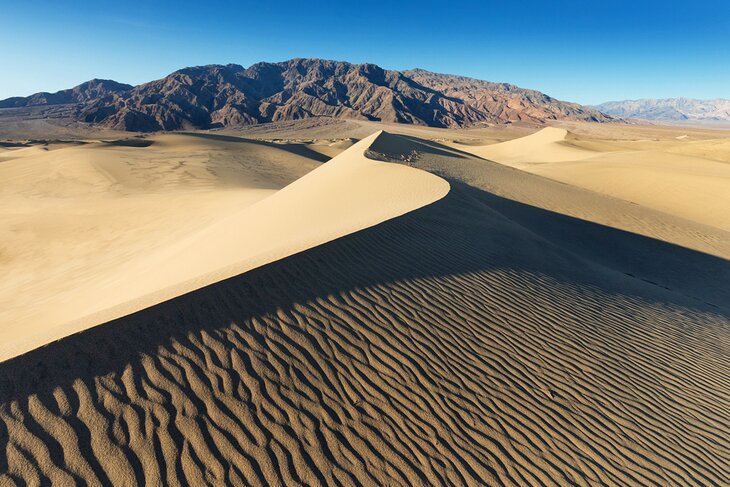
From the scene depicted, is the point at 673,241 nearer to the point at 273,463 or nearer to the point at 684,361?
the point at 684,361

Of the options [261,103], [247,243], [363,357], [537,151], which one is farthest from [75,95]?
[363,357]

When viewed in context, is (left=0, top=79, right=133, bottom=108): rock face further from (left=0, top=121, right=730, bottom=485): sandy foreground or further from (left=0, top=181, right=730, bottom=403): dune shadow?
(left=0, top=181, right=730, bottom=403): dune shadow

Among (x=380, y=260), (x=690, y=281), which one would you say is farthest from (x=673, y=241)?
(x=380, y=260)

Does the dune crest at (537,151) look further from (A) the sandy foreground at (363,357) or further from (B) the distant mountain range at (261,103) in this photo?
(B) the distant mountain range at (261,103)

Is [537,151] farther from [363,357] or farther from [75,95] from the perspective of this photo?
[75,95]

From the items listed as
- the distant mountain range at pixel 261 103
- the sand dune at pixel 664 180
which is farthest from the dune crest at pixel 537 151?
the distant mountain range at pixel 261 103

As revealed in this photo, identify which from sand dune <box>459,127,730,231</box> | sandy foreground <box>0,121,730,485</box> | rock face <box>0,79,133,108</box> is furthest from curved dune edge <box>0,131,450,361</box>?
rock face <box>0,79,133,108</box>
